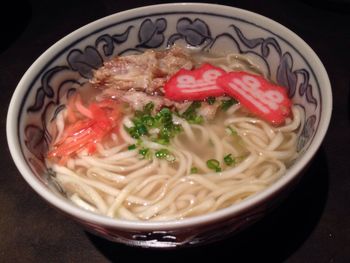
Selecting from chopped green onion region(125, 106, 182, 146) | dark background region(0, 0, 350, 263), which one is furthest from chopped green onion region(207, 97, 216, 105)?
dark background region(0, 0, 350, 263)

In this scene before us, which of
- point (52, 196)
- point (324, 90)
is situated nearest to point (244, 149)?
point (324, 90)

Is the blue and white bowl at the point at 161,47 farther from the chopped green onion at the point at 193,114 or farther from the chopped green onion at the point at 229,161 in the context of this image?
the chopped green onion at the point at 193,114

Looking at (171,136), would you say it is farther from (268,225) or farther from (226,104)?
(268,225)

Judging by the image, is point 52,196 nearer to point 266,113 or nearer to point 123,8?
point 266,113

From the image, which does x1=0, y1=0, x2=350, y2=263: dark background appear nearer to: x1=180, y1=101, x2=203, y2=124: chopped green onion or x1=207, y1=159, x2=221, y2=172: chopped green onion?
x1=207, y1=159, x2=221, y2=172: chopped green onion

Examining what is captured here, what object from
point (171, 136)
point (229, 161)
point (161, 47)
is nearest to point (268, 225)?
point (229, 161)
